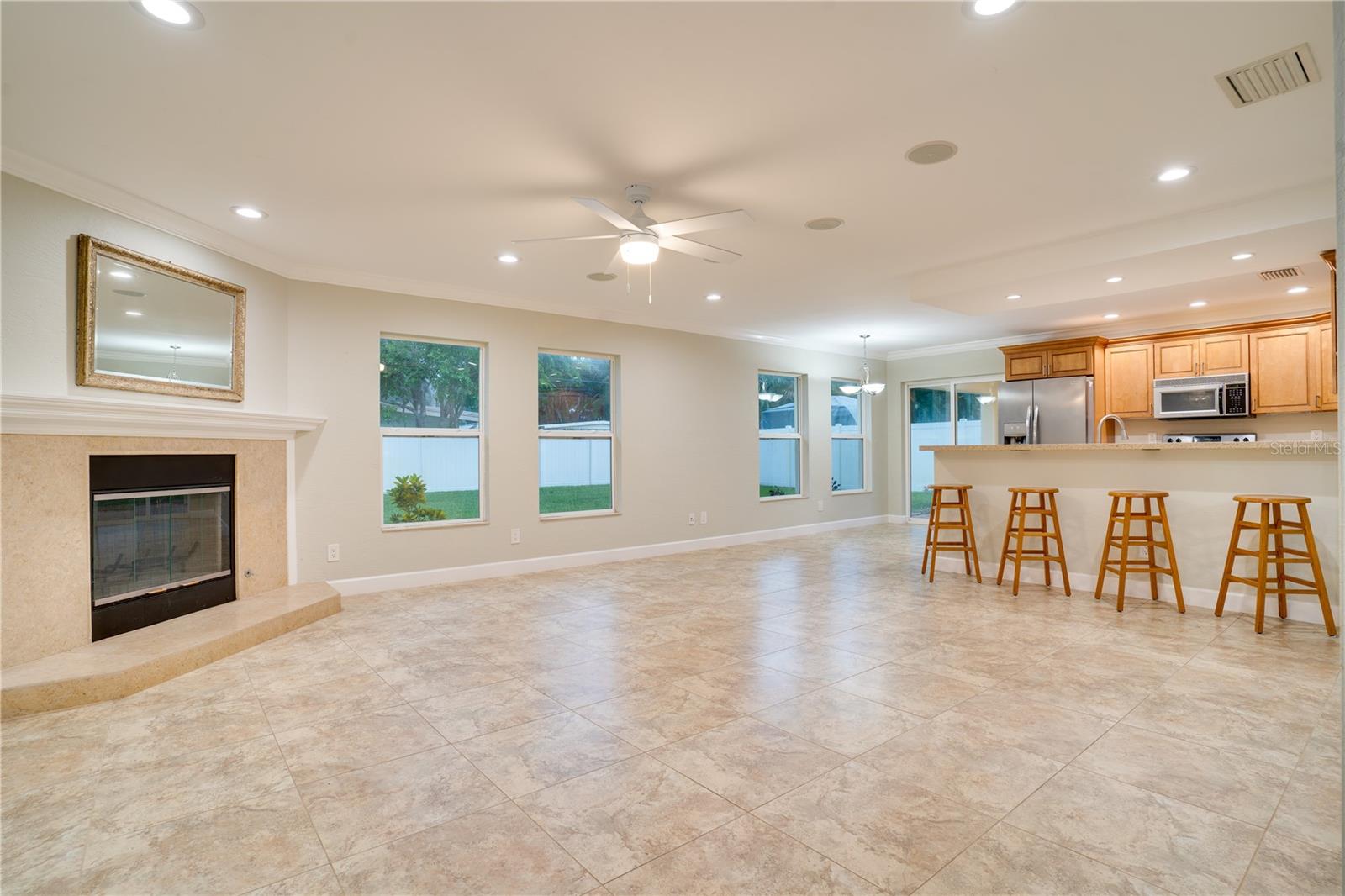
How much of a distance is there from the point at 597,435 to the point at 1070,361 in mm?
5563

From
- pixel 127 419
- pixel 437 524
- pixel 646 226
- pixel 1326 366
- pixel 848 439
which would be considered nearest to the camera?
pixel 646 226

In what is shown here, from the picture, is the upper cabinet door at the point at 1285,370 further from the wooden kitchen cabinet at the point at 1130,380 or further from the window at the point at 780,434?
the window at the point at 780,434

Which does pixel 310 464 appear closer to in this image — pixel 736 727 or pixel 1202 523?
pixel 736 727

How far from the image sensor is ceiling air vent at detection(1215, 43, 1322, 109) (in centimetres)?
232

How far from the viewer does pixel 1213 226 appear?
12.8ft

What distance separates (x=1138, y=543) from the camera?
4.46m

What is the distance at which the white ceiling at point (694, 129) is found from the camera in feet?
7.04

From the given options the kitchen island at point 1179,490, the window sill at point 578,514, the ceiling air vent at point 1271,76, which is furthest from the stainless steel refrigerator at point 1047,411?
the ceiling air vent at point 1271,76

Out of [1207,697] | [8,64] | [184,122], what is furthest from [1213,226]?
[8,64]

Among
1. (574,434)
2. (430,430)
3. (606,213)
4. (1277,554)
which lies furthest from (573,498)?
(1277,554)

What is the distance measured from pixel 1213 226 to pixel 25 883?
608 centimetres

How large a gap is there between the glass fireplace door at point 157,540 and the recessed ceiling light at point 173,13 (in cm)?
260

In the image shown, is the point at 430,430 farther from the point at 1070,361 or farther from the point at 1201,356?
the point at 1201,356

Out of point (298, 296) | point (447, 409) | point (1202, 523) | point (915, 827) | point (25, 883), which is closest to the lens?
point (25, 883)
